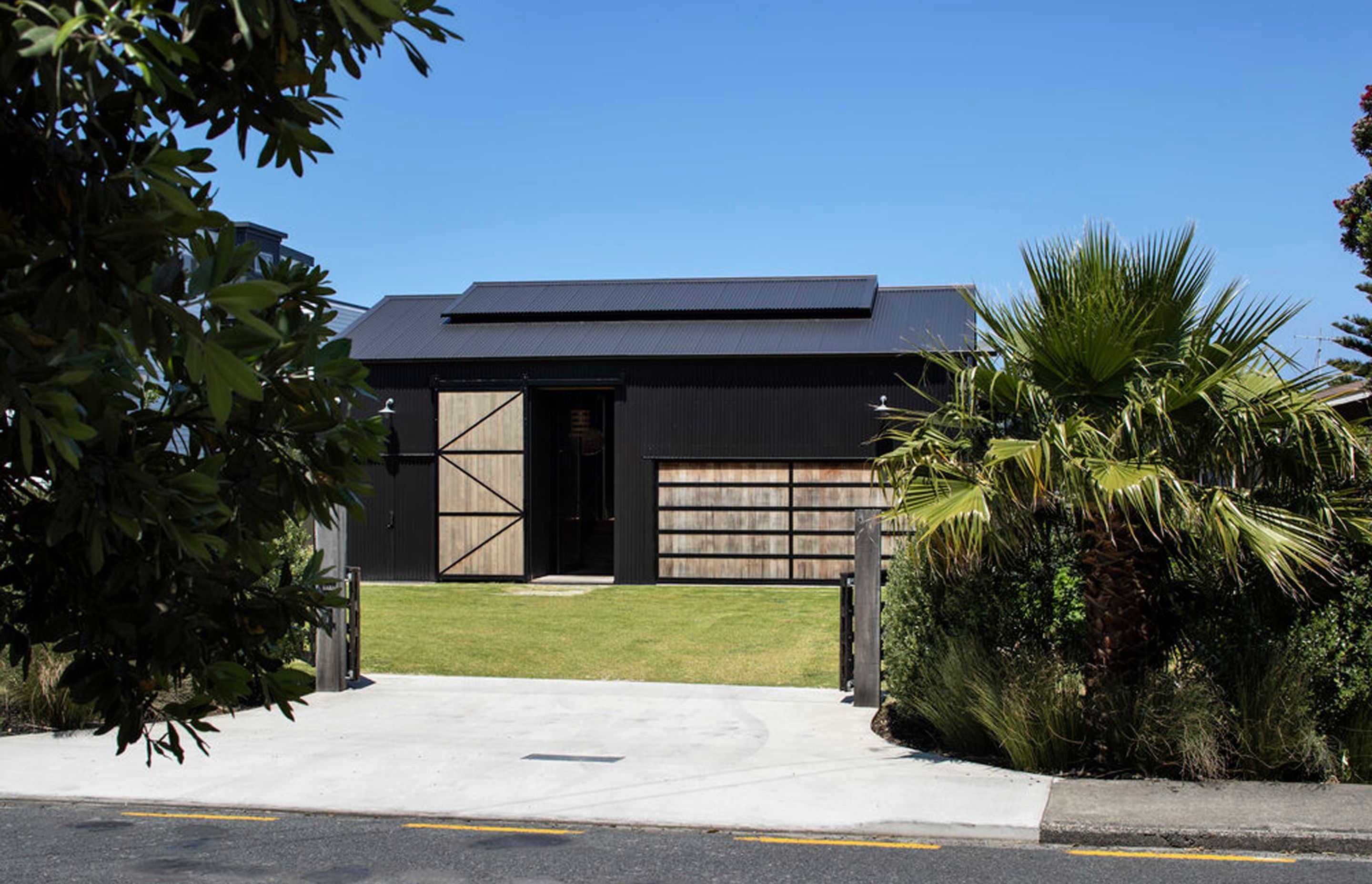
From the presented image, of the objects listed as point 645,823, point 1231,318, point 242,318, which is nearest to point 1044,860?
point 645,823

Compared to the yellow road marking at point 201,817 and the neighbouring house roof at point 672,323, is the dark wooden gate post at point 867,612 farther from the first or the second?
the neighbouring house roof at point 672,323

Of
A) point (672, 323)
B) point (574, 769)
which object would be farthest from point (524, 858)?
point (672, 323)

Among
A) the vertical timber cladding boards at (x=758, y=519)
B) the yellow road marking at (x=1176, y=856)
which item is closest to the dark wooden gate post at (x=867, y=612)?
the yellow road marking at (x=1176, y=856)

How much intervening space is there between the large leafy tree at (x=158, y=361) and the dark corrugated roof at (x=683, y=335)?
22906 millimetres

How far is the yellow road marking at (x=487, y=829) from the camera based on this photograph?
748 cm

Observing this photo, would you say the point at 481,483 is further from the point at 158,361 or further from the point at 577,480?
the point at 158,361

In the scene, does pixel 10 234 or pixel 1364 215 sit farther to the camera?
pixel 1364 215

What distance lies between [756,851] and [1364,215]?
13.4m

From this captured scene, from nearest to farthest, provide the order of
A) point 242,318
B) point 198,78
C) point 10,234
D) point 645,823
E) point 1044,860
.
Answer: point 242,318 < point 10,234 < point 198,78 < point 1044,860 < point 645,823

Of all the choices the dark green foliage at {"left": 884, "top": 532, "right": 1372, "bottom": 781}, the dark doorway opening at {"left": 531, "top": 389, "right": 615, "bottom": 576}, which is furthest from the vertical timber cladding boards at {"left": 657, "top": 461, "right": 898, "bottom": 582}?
the dark green foliage at {"left": 884, "top": 532, "right": 1372, "bottom": 781}

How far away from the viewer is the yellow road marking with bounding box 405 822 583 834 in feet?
24.6

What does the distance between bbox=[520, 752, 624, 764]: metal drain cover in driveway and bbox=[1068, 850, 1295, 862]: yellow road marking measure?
3487 mm

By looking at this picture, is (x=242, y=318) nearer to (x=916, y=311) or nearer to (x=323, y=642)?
(x=323, y=642)

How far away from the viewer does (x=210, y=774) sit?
8.86 m
